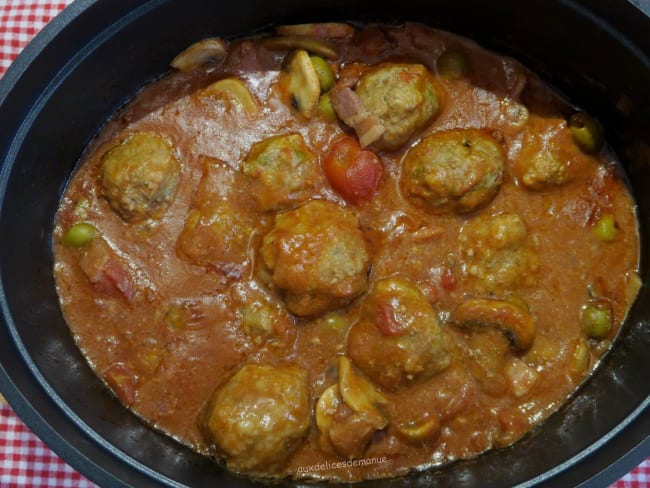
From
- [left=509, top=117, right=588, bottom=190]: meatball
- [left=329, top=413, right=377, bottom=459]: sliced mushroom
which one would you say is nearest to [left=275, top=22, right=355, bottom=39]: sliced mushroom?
[left=509, top=117, right=588, bottom=190]: meatball

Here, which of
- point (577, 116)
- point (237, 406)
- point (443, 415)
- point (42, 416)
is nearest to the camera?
point (42, 416)

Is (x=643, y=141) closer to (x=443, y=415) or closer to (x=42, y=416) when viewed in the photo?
(x=443, y=415)

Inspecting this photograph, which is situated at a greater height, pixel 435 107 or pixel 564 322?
pixel 435 107

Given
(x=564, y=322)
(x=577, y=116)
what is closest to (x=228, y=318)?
(x=564, y=322)

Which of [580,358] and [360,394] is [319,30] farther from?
[580,358]

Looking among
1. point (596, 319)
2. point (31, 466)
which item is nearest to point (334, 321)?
point (596, 319)

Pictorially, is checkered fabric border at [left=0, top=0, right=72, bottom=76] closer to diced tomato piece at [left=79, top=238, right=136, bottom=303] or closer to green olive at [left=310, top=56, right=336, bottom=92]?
diced tomato piece at [left=79, top=238, right=136, bottom=303]
